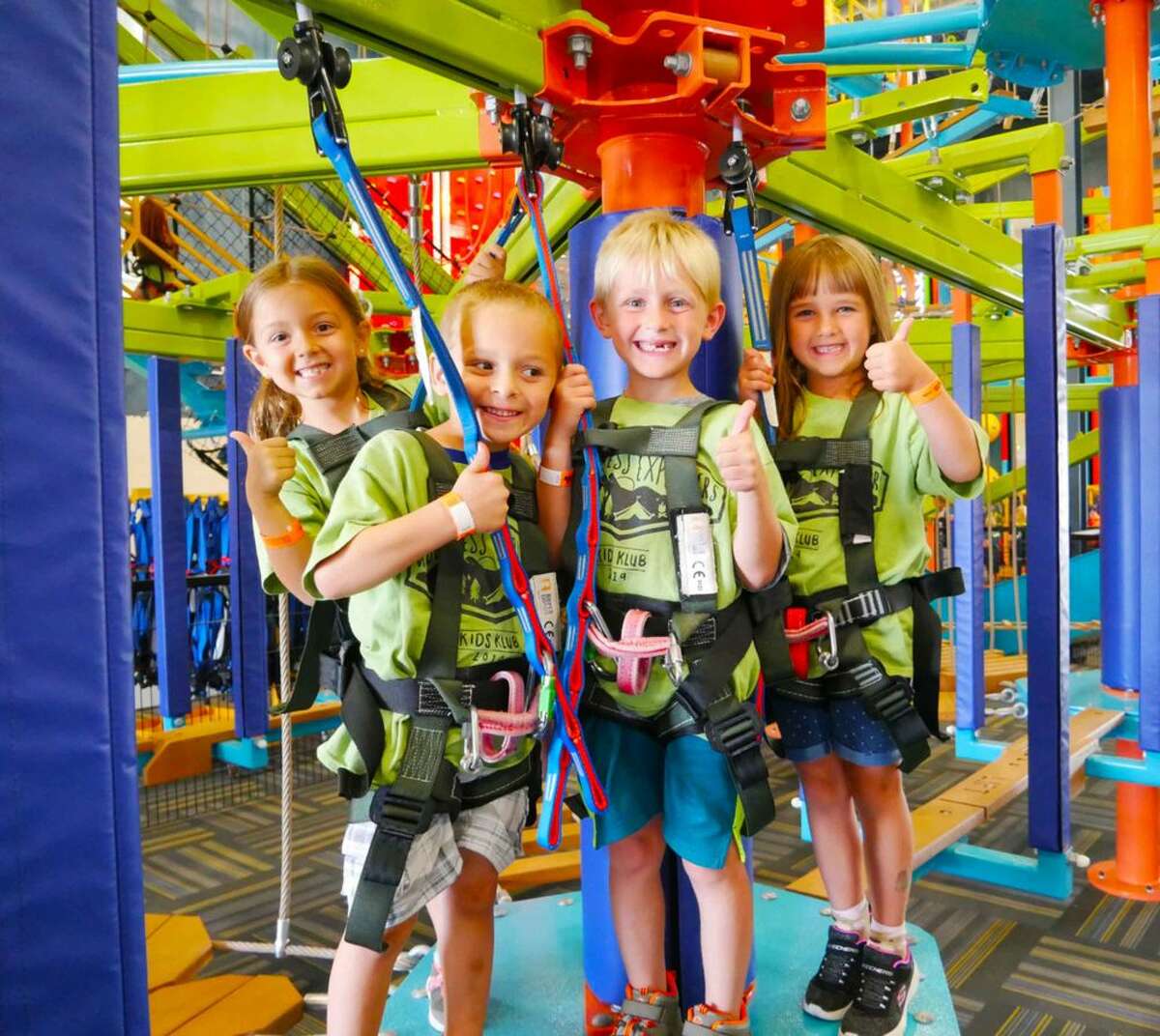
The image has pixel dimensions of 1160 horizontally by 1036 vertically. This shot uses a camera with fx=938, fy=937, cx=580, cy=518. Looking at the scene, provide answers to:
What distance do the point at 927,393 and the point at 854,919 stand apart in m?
1.10

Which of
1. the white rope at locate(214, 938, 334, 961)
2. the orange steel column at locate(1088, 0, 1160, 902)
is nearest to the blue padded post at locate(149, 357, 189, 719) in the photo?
the white rope at locate(214, 938, 334, 961)

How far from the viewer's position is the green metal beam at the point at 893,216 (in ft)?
7.65

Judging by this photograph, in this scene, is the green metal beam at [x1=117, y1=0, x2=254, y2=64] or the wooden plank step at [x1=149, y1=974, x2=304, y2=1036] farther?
the green metal beam at [x1=117, y1=0, x2=254, y2=64]

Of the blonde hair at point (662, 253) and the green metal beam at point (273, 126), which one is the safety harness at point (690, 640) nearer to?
the blonde hair at point (662, 253)

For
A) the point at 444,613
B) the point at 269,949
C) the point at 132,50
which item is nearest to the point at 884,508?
the point at 444,613

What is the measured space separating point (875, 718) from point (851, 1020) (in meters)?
0.58

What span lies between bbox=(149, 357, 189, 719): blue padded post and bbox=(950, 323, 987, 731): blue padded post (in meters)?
3.09

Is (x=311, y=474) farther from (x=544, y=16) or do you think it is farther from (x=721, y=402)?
(x=544, y=16)

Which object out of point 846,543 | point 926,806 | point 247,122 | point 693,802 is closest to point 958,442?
point 846,543

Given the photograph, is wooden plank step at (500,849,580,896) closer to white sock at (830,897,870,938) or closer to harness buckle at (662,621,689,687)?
white sock at (830,897,870,938)

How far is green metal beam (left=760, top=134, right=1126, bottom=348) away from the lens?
7.65ft

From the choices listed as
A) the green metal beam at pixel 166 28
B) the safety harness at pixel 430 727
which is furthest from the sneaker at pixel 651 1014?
the green metal beam at pixel 166 28

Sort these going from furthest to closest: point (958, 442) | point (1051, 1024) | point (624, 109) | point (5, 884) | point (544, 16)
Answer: point (1051, 1024), point (958, 442), point (624, 109), point (544, 16), point (5, 884)

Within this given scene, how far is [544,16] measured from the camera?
5.15 ft
